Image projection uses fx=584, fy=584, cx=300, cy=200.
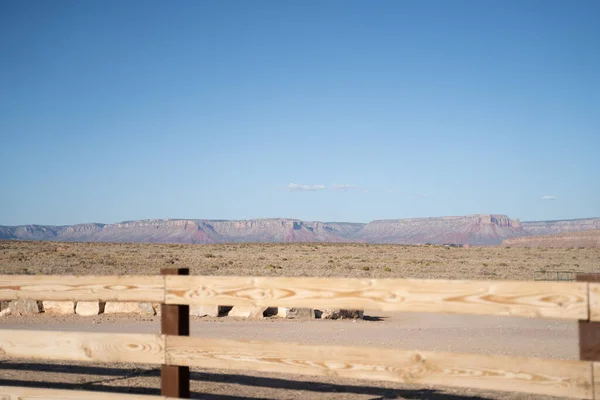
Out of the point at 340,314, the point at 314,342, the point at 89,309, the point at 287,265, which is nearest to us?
the point at 314,342

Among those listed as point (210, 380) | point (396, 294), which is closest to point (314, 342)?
point (210, 380)

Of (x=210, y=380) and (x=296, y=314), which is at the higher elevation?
(x=210, y=380)

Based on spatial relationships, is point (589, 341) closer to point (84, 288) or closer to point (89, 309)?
point (84, 288)

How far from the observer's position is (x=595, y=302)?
11.6 feet

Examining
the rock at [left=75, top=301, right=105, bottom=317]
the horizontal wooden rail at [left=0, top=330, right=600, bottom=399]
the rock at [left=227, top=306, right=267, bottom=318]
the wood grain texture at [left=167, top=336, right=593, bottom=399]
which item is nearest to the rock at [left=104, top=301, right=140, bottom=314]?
the rock at [left=75, top=301, right=105, bottom=317]

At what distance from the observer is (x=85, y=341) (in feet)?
14.7

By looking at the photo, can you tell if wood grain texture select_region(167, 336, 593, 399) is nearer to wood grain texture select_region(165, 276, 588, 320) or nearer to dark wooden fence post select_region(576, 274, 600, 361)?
dark wooden fence post select_region(576, 274, 600, 361)

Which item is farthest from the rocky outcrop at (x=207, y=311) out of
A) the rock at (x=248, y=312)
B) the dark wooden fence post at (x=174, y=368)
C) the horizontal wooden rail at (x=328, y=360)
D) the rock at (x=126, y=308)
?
the dark wooden fence post at (x=174, y=368)

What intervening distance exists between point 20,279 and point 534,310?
12.9 ft

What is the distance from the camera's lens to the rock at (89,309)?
1368 centimetres

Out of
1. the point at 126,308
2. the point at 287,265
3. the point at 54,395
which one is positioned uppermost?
the point at 54,395

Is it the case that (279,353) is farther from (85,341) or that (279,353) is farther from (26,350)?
(26,350)

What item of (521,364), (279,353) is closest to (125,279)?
(279,353)

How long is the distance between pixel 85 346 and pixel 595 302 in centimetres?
359
